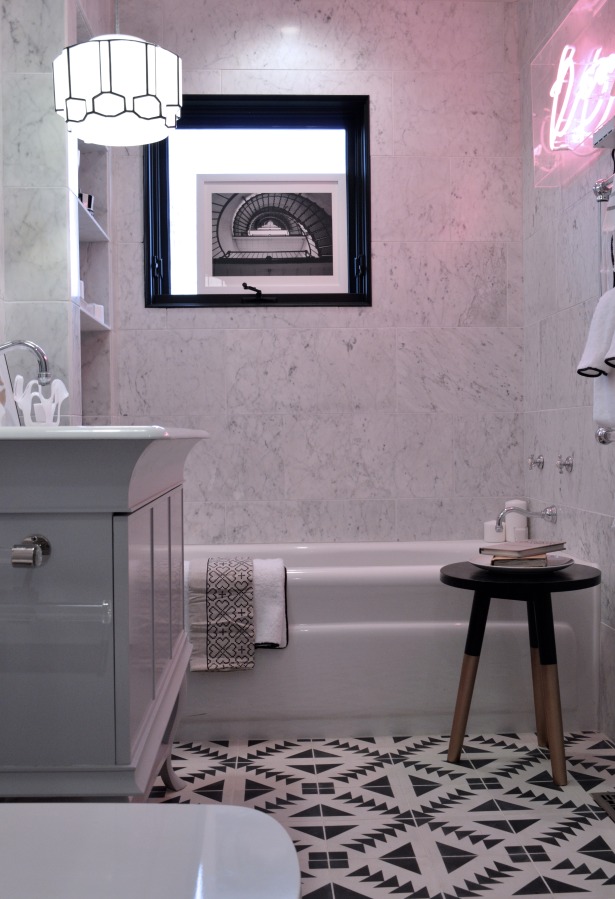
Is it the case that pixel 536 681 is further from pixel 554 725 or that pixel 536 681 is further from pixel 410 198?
pixel 410 198

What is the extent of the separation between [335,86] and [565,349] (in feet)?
4.88

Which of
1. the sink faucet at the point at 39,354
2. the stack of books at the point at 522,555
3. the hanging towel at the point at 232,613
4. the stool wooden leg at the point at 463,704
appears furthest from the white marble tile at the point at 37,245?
the stool wooden leg at the point at 463,704

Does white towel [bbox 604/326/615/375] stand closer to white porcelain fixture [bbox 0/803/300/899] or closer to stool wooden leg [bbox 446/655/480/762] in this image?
stool wooden leg [bbox 446/655/480/762]

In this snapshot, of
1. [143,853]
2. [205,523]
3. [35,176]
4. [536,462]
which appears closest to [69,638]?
[143,853]

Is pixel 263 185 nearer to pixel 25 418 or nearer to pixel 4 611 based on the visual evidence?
pixel 25 418

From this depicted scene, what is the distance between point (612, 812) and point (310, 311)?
2219 mm

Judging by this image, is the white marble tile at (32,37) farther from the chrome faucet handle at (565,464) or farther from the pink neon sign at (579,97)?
the chrome faucet handle at (565,464)

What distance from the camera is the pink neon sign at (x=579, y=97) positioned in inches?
106

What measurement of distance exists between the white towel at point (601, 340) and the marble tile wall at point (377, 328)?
130 centimetres

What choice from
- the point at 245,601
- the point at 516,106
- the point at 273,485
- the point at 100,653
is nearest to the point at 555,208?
the point at 516,106

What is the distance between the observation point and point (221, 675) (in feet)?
9.21

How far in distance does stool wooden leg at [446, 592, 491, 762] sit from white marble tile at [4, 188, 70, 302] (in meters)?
1.58

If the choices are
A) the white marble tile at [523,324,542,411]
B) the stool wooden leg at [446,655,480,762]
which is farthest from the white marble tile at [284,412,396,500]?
the stool wooden leg at [446,655,480,762]

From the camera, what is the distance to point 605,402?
7.80ft
